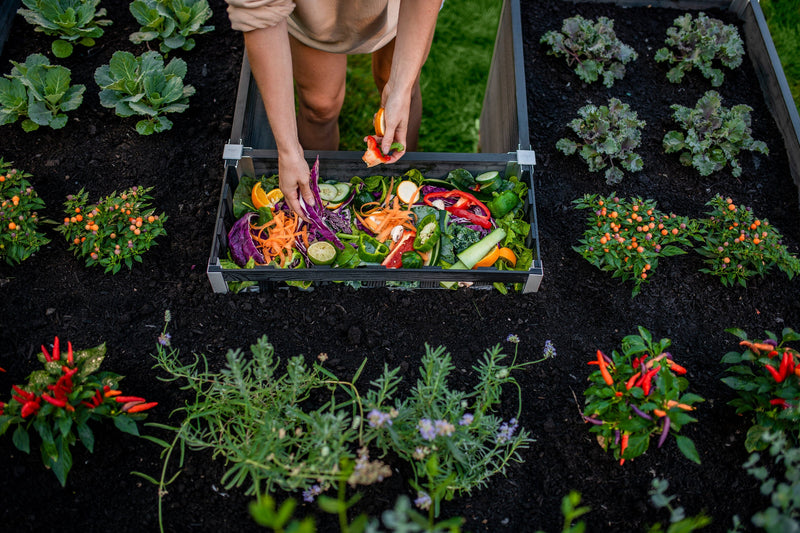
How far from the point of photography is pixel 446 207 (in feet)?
8.61

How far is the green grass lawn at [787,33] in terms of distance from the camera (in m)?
3.66

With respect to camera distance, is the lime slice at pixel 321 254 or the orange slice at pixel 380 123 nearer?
the orange slice at pixel 380 123

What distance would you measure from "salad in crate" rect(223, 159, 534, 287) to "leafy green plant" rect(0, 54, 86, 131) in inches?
38.9

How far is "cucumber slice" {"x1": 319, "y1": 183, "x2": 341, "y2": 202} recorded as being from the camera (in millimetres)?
2568

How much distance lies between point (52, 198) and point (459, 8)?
280 cm

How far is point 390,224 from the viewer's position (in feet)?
8.35

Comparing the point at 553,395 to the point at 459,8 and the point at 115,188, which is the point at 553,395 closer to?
the point at 115,188

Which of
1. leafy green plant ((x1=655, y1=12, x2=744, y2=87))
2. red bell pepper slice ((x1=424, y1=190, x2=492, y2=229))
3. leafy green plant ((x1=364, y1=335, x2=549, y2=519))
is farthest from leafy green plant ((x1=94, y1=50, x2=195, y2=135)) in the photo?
leafy green plant ((x1=655, y1=12, x2=744, y2=87))

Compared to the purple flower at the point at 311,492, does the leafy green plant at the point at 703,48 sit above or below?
above

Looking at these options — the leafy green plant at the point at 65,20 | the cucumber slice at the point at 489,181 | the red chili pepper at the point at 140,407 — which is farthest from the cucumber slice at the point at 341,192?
the leafy green plant at the point at 65,20

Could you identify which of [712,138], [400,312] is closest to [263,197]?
[400,312]

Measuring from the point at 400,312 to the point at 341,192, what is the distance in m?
0.59

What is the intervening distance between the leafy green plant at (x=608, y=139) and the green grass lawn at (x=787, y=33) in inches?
60.4

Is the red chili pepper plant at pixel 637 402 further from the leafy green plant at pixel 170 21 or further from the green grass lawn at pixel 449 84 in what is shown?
the leafy green plant at pixel 170 21
